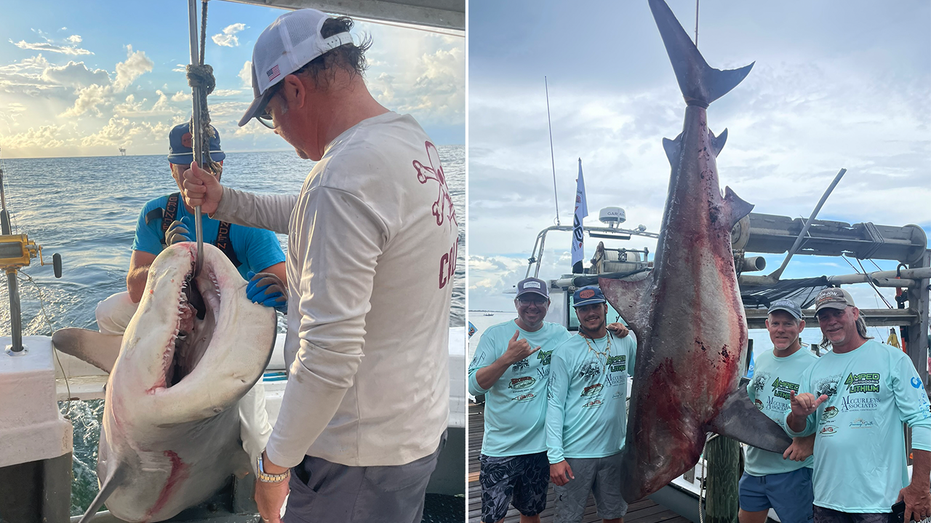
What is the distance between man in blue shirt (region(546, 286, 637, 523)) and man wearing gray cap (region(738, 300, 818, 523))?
1.62ft

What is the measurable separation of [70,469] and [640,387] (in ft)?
6.57

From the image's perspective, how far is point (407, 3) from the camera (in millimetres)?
2395

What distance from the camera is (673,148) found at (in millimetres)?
1778

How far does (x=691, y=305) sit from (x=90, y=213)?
48.1 feet

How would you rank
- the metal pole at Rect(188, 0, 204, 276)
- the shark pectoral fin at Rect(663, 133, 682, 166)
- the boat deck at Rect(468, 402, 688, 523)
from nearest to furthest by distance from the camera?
the metal pole at Rect(188, 0, 204, 276) → the shark pectoral fin at Rect(663, 133, 682, 166) → the boat deck at Rect(468, 402, 688, 523)

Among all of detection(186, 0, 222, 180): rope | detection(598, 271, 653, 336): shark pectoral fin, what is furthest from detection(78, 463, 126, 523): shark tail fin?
detection(598, 271, 653, 336): shark pectoral fin

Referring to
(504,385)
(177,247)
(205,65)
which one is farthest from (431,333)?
(504,385)

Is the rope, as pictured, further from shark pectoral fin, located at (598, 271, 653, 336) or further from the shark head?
shark pectoral fin, located at (598, 271, 653, 336)

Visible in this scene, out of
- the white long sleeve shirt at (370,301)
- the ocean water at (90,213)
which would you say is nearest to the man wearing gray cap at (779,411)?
the white long sleeve shirt at (370,301)

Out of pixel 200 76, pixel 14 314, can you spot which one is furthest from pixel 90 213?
pixel 200 76

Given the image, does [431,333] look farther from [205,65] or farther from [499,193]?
[499,193]

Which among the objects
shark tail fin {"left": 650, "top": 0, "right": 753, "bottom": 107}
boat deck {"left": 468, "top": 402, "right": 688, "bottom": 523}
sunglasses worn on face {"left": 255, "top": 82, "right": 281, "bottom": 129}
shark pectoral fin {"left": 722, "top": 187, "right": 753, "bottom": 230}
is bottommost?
boat deck {"left": 468, "top": 402, "right": 688, "bottom": 523}

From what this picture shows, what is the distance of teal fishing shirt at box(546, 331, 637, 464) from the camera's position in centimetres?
222

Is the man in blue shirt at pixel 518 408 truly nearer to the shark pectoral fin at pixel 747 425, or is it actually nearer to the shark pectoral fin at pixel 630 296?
the shark pectoral fin at pixel 630 296
